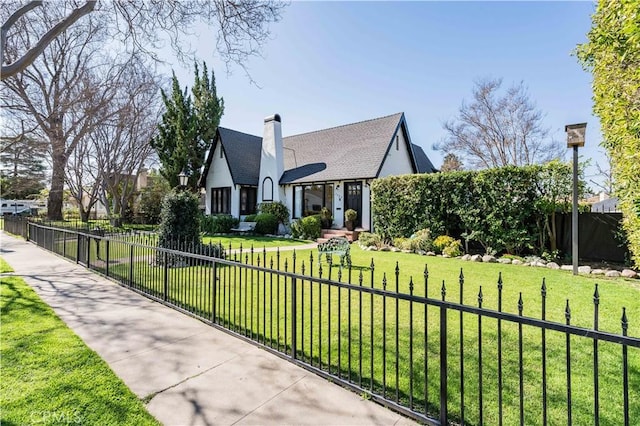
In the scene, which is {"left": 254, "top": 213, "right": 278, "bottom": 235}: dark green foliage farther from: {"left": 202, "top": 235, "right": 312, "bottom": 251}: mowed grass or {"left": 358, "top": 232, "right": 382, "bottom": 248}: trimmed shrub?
{"left": 358, "top": 232, "right": 382, "bottom": 248}: trimmed shrub

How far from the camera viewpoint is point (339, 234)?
640 inches

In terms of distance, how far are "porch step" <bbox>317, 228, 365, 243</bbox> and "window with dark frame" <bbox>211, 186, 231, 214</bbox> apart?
28.4 feet

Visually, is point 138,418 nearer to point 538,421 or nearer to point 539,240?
point 538,421

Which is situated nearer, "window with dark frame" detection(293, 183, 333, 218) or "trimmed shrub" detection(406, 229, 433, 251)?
"trimmed shrub" detection(406, 229, 433, 251)

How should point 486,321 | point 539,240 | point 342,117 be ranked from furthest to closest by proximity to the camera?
point 342,117 → point 539,240 → point 486,321

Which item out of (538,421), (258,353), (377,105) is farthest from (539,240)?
(377,105)

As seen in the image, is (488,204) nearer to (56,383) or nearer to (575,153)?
(575,153)

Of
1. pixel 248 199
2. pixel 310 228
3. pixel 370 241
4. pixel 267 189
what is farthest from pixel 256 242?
pixel 248 199

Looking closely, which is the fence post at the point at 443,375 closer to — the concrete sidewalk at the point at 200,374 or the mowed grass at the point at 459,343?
the mowed grass at the point at 459,343

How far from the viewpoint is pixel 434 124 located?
2959 cm

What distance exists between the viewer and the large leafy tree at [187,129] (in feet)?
72.6

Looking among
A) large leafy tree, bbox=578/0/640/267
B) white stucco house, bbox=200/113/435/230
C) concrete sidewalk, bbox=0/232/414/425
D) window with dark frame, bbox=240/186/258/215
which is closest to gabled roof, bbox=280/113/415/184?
white stucco house, bbox=200/113/435/230

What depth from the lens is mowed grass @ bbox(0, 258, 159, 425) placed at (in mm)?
2605

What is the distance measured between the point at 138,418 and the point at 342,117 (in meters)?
24.0
